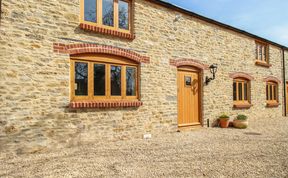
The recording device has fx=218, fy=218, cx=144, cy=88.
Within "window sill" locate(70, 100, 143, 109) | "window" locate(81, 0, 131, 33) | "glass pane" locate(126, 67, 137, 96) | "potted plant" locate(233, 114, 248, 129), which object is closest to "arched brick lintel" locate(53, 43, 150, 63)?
"glass pane" locate(126, 67, 137, 96)

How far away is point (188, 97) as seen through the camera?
28.7 feet

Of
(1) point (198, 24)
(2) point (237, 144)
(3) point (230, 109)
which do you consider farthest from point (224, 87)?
(2) point (237, 144)

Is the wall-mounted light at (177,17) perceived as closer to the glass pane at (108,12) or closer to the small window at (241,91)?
the glass pane at (108,12)

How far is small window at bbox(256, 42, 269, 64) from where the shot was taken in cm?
1262

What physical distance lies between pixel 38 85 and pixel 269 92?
12988mm

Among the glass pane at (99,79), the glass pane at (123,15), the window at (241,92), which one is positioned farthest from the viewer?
the window at (241,92)

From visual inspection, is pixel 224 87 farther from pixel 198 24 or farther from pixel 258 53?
pixel 258 53

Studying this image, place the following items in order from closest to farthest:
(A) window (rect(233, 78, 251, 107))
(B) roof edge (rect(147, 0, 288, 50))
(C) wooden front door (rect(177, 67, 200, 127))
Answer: (B) roof edge (rect(147, 0, 288, 50))
(C) wooden front door (rect(177, 67, 200, 127))
(A) window (rect(233, 78, 251, 107))

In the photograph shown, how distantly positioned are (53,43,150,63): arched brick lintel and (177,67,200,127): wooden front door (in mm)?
1943

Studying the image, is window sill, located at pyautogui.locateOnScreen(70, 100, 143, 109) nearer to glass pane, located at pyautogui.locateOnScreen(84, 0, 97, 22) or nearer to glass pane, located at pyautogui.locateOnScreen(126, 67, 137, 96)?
glass pane, located at pyautogui.locateOnScreen(126, 67, 137, 96)

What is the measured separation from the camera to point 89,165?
4434mm

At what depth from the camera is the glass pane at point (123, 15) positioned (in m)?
6.98

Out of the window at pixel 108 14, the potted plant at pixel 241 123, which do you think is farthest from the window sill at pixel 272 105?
the window at pixel 108 14

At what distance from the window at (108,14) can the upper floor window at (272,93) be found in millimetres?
10184
